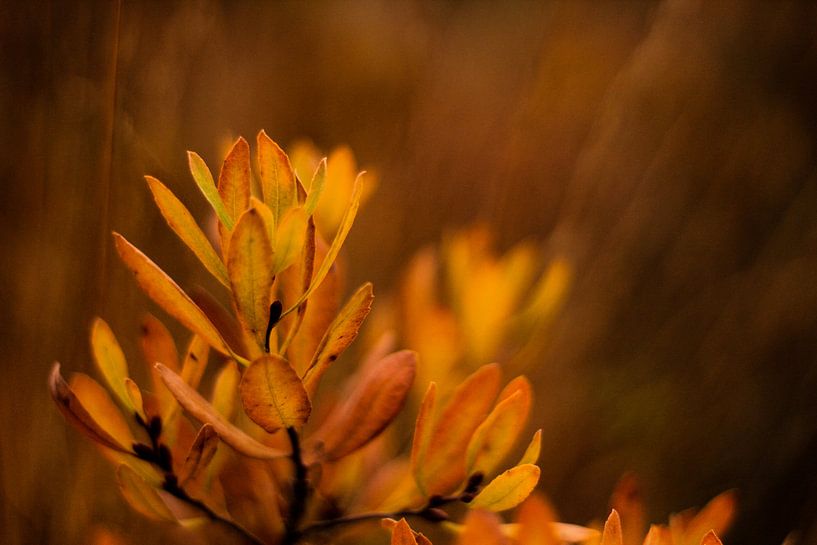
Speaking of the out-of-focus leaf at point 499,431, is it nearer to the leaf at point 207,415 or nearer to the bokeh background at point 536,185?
the leaf at point 207,415

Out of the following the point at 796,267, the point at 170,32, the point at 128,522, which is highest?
the point at 170,32

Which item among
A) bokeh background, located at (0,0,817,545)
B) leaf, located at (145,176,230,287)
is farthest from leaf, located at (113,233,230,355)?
bokeh background, located at (0,0,817,545)

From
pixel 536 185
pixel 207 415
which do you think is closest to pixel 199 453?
pixel 207 415

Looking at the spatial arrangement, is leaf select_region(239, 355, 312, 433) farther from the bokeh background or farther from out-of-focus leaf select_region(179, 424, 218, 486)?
the bokeh background

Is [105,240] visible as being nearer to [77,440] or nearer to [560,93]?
[77,440]

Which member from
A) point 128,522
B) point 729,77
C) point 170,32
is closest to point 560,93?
point 729,77

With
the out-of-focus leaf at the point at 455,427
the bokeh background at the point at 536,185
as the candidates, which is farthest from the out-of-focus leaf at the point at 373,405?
the bokeh background at the point at 536,185

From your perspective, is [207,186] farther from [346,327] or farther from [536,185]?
[536,185]
